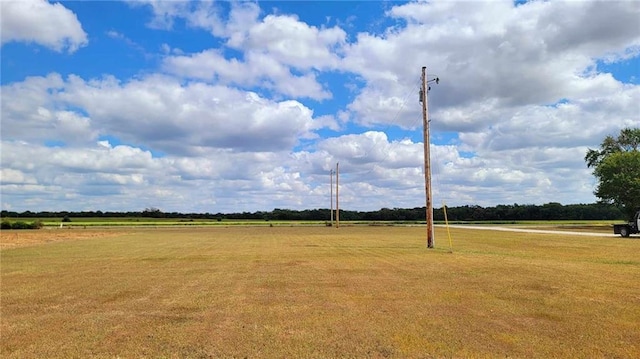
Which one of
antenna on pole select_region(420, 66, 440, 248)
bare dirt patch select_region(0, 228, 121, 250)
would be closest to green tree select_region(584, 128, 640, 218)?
antenna on pole select_region(420, 66, 440, 248)

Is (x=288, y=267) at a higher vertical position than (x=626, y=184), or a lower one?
lower

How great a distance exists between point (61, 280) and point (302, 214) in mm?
156272

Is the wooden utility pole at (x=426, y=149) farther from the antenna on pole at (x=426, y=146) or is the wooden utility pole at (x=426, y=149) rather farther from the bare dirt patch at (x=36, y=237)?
the bare dirt patch at (x=36, y=237)

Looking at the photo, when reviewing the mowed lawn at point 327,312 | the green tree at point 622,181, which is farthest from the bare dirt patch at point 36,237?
the green tree at point 622,181

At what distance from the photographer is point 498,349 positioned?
7293 mm

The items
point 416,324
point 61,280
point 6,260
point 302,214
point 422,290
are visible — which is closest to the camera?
point 416,324

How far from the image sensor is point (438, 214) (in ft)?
531

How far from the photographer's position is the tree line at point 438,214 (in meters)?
131

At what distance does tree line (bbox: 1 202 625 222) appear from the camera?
130875 millimetres

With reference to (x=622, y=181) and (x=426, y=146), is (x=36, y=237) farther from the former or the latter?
(x=622, y=181)

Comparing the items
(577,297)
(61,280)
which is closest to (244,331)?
(577,297)

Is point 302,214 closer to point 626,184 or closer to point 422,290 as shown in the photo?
point 626,184

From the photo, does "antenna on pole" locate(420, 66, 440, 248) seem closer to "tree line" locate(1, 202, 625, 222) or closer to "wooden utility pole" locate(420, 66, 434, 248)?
"wooden utility pole" locate(420, 66, 434, 248)

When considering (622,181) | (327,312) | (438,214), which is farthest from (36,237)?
(438,214)
